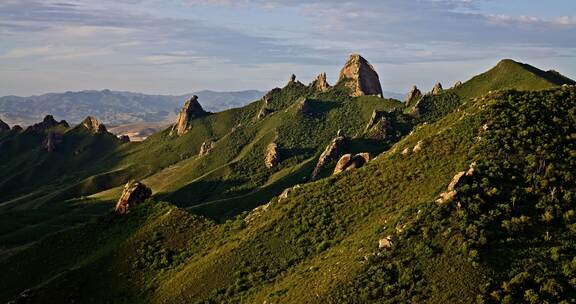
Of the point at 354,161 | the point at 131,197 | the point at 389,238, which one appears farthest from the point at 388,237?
the point at 131,197

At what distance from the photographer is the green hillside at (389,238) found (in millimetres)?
65438

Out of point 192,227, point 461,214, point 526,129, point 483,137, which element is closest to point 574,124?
point 526,129

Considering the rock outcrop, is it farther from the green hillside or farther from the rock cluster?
the rock cluster

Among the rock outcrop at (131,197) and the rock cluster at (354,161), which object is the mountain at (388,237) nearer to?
the rock cluster at (354,161)

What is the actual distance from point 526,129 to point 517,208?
1929cm

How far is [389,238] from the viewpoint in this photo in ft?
240

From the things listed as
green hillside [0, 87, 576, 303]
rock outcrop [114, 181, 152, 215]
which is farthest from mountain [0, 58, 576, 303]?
rock outcrop [114, 181, 152, 215]

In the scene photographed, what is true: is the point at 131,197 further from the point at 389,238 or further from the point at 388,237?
the point at 389,238

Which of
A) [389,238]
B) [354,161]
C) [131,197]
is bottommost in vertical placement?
[131,197]

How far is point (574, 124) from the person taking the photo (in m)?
88.4

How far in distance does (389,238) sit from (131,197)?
68839mm

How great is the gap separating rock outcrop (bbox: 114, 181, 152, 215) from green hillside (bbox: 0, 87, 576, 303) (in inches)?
140

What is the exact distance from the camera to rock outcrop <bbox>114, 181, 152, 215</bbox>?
403 feet

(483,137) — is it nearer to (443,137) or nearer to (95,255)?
(443,137)
